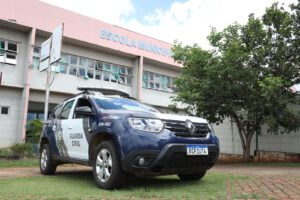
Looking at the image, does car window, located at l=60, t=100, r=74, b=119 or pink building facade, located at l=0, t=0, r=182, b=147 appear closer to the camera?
car window, located at l=60, t=100, r=74, b=119

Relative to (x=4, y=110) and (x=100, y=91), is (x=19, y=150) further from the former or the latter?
(x=100, y=91)

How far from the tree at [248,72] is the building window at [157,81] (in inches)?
507

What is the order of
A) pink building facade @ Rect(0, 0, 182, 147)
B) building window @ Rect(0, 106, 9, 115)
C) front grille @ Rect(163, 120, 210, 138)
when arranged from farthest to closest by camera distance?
1. pink building facade @ Rect(0, 0, 182, 147)
2. building window @ Rect(0, 106, 9, 115)
3. front grille @ Rect(163, 120, 210, 138)

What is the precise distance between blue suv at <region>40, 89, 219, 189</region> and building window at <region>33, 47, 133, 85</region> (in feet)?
49.8

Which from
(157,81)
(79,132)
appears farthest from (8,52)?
(79,132)

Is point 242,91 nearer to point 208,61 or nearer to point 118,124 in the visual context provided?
point 208,61

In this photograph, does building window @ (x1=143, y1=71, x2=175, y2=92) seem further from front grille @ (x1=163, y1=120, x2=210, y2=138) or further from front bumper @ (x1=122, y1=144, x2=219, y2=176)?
front bumper @ (x1=122, y1=144, x2=219, y2=176)

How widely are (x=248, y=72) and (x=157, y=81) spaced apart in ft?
50.6

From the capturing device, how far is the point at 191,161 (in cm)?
609

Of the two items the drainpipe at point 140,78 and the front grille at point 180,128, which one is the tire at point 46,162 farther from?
the drainpipe at point 140,78

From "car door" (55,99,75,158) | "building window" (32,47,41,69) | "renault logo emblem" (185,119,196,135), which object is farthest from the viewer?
"building window" (32,47,41,69)

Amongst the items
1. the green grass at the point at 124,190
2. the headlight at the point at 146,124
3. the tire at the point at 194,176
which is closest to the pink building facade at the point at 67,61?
the green grass at the point at 124,190

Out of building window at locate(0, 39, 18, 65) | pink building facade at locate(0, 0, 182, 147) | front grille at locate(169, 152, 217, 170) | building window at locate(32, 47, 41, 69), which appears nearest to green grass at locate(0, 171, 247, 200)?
front grille at locate(169, 152, 217, 170)

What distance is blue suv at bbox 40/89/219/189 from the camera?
18.6ft
